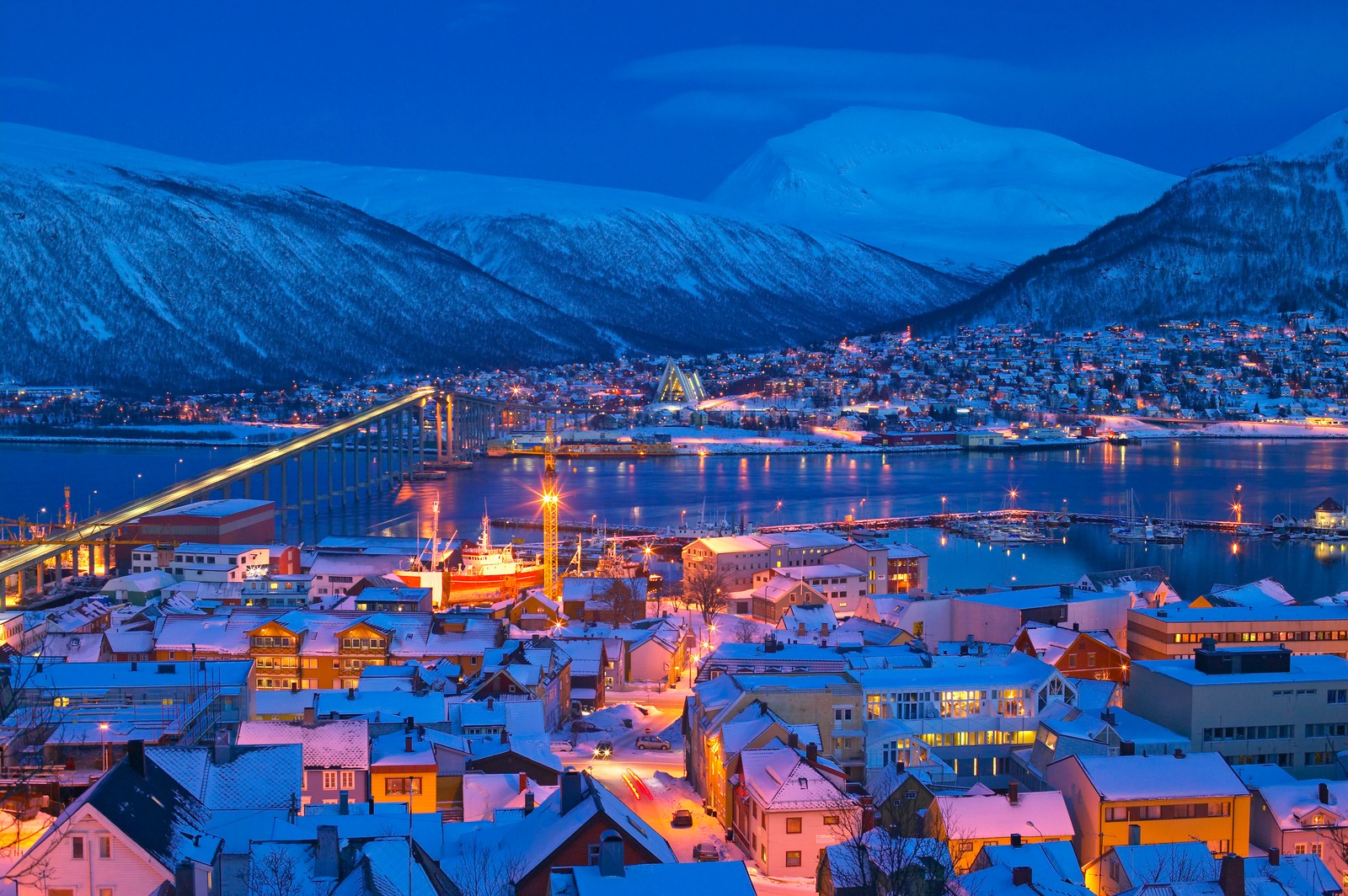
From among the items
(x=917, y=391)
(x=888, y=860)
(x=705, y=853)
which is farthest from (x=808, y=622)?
(x=917, y=391)

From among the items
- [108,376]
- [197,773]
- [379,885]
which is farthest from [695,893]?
[108,376]

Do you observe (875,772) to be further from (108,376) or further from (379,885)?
(108,376)

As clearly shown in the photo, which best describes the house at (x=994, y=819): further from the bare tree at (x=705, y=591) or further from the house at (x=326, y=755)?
the bare tree at (x=705, y=591)

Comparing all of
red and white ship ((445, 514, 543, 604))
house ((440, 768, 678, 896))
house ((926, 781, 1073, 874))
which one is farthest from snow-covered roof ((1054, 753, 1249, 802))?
red and white ship ((445, 514, 543, 604))

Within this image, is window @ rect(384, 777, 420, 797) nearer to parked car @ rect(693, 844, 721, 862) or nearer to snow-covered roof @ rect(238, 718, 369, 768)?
snow-covered roof @ rect(238, 718, 369, 768)

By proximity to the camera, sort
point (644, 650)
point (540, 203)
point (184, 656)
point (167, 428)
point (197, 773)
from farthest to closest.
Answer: point (540, 203), point (167, 428), point (644, 650), point (184, 656), point (197, 773)

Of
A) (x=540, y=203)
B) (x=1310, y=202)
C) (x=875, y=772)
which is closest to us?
(x=875, y=772)

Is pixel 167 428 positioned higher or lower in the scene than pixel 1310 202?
lower
